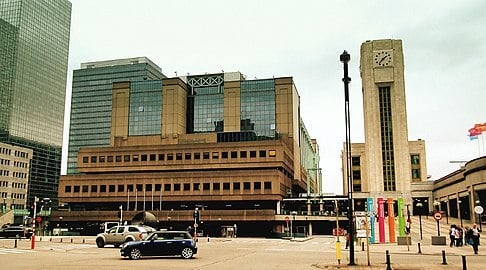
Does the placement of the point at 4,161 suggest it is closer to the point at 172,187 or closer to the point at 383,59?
the point at 172,187

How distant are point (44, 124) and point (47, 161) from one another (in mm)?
13568

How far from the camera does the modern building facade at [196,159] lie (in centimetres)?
9669

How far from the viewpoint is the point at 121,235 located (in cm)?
3966

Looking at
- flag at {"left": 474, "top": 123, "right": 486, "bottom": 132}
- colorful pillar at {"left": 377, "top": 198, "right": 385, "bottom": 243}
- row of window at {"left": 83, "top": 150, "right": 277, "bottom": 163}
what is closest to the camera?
colorful pillar at {"left": 377, "top": 198, "right": 385, "bottom": 243}

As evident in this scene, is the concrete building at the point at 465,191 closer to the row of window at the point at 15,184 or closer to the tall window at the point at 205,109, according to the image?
the tall window at the point at 205,109

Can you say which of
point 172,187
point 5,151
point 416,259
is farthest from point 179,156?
point 416,259

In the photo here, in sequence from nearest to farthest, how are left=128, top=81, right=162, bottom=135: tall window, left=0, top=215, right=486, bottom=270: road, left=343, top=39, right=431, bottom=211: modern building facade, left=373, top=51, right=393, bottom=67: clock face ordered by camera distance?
left=0, top=215, right=486, bottom=270: road, left=343, top=39, right=431, bottom=211: modern building facade, left=373, top=51, right=393, bottom=67: clock face, left=128, top=81, right=162, bottom=135: tall window

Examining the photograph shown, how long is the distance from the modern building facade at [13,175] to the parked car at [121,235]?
10069 cm

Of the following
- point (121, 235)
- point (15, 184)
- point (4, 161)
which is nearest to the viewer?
point (121, 235)

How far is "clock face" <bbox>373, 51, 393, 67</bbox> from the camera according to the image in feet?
390

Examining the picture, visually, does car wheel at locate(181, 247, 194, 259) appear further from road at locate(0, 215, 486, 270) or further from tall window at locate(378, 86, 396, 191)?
tall window at locate(378, 86, 396, 191)

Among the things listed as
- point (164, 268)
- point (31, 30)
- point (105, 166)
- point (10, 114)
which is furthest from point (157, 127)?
point (164, 268)

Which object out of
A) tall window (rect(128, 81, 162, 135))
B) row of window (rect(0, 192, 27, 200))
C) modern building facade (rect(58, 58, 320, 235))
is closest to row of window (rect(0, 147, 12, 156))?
row of window (rect(0, 192, 27, 200))

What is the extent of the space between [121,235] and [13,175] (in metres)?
110
